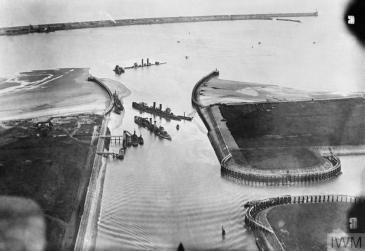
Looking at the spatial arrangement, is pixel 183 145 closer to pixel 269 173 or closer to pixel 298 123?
pixel 269 173

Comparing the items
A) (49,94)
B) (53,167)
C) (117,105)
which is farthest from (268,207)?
(49,94)

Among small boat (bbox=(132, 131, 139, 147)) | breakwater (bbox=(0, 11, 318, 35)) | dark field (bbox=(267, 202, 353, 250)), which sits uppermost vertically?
breakwater (bbox=(0, 11, 318, 35))

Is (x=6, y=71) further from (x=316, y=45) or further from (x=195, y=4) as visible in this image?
(x=195, y=4)

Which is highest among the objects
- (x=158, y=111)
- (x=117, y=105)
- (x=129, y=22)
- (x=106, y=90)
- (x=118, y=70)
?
(x=129, y=22)

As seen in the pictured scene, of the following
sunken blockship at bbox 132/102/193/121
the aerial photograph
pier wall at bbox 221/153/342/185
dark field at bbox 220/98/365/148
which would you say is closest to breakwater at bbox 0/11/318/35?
the aerial photograph

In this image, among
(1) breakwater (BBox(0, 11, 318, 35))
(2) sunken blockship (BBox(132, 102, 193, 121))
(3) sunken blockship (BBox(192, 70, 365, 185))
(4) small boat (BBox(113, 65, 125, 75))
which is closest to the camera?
(3) sunken blockship (BBox(192, 70, 365, 185))

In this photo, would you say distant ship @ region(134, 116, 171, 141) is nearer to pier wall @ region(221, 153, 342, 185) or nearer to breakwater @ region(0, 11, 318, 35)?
pier wall @ region(221, 153, 342, 185)

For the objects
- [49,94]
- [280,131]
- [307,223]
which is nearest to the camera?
[307,223]
